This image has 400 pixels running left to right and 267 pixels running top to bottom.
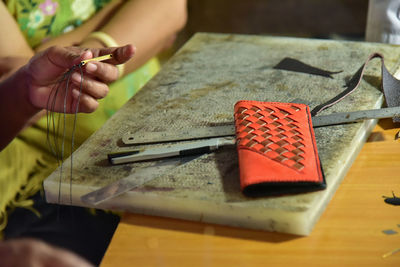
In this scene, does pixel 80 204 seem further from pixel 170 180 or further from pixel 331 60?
pixel 331 60

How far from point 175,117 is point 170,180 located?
157 millimetres

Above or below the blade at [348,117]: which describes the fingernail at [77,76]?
above

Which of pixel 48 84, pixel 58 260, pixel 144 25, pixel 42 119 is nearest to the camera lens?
pixel 58 260

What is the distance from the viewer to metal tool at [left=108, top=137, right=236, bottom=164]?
62 cm

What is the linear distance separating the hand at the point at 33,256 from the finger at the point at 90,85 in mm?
434

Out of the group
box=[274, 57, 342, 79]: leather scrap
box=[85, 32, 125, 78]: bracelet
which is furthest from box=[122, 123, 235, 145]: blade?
box=[85, 32, 125, 78]: bracelet

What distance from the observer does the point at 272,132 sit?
2.01 ft

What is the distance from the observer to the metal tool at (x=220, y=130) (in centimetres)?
66

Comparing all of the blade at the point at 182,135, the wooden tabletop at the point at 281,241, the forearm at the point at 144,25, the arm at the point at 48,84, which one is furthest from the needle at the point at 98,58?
the forearm at the point at 144,25

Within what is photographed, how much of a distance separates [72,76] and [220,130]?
0.24 meters

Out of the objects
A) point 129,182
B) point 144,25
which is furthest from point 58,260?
point 144,25

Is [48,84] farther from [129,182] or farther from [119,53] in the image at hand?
[129,182]

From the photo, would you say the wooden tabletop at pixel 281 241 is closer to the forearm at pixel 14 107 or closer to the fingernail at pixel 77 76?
the fingernail at pixel 77 76

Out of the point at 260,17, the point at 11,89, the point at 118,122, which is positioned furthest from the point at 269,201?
the point at 260,17
